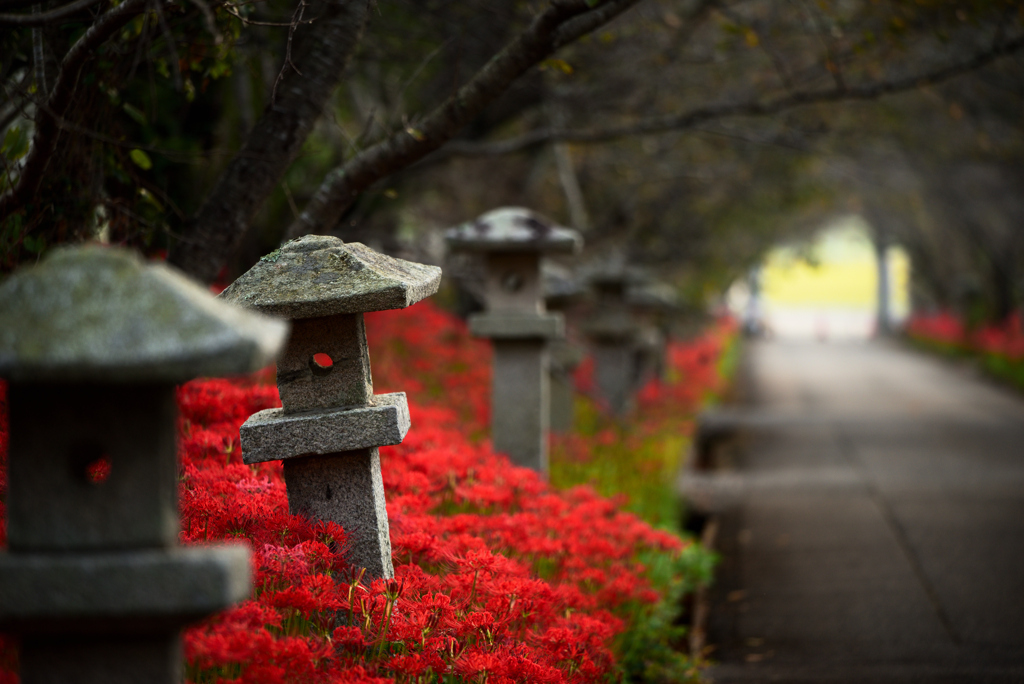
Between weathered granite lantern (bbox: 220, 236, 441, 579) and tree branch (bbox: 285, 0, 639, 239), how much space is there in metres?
1.45

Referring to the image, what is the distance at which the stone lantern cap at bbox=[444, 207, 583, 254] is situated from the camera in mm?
6383

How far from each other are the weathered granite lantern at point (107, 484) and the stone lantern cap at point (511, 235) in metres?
4.42

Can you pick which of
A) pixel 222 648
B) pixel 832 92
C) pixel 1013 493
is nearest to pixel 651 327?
pixel 1013 493

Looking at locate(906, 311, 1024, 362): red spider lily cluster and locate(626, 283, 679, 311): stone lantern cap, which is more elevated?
locate(626, 283, 679, 311): stone lantern cap

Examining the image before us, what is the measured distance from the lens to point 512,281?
6762 mm

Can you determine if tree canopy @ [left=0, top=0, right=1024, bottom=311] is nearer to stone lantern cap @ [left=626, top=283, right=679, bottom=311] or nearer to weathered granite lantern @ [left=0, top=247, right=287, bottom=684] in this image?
weathered granite lantern @ [left=0, top=247, right=287, bottom=684]

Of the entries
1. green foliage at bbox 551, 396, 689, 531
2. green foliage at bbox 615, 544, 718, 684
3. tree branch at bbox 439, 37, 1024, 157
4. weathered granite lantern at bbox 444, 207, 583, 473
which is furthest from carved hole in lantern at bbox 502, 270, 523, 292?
green foliage at bbox 615, 544, 718, 684

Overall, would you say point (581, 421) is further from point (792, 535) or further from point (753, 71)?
point (753, 71)

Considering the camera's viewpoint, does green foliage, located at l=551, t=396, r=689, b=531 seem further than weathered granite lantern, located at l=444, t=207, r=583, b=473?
Yes

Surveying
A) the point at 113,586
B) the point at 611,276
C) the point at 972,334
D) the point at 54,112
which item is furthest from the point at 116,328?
the point at 972,334

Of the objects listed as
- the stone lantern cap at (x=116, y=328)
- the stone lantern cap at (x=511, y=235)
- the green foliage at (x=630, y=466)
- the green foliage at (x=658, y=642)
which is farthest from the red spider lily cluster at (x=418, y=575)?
the stone lantern cap at (x=511, y=235)

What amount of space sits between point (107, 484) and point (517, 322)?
182 inches

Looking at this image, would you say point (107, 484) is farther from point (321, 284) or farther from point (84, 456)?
point (321, 284)

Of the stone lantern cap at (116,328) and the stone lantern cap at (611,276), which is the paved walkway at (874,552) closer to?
the stone lantern cap at (611,276)
